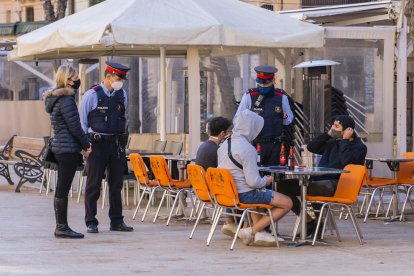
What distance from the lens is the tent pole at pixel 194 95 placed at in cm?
1788

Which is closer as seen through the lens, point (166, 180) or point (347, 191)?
point (347, 191)

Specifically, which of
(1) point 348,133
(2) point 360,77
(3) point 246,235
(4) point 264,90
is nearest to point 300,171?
(3) point 246,235

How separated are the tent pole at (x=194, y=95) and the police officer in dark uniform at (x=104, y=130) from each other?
11.1 feet

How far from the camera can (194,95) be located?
58.8ft

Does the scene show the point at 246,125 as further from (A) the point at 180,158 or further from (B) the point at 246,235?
(A) the point at 180,158

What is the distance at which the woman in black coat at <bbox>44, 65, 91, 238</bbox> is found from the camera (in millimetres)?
13586

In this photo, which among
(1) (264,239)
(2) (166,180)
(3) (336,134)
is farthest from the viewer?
(2) (166,180)

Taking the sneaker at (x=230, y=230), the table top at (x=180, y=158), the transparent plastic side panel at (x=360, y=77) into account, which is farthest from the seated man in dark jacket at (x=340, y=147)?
the transparent plastic side panel at (x=360, y=77)

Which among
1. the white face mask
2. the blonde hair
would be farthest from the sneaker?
the blonde hair

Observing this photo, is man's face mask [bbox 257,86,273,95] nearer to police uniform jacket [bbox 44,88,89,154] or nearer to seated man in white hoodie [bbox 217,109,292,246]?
seated man in white hoodie [bbox 217,109,292,246]

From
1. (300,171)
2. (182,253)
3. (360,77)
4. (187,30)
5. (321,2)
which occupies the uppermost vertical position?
(321,2)

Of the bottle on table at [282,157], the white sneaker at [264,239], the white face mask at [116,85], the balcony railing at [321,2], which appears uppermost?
the balcony railing at [321,2]

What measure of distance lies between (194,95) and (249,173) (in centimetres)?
546

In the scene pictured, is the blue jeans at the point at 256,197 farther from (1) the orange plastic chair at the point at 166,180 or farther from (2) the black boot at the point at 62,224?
(1) the orange plastic chair at the point at 166,180
